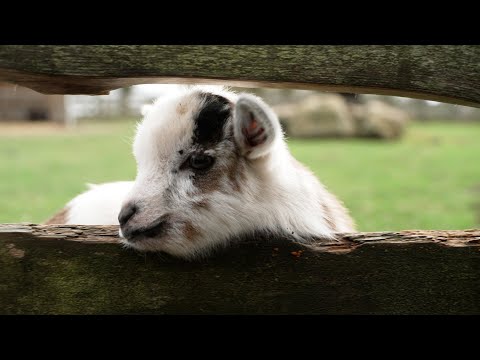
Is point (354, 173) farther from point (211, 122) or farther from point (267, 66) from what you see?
point (267, 66)

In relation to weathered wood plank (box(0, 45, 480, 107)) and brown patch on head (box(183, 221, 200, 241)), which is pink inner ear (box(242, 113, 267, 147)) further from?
brown patch on head (box(183, 221, 200, 241))

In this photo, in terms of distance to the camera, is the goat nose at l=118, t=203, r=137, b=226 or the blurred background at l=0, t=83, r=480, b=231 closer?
the goat nose at l=118, t=203, r=137, b=226

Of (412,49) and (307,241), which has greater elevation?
(412,49)

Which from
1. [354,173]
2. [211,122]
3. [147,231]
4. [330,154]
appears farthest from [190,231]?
[330,154]

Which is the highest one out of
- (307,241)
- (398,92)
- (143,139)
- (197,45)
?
(197,45)

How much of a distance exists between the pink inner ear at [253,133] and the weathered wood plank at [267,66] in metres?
0.27

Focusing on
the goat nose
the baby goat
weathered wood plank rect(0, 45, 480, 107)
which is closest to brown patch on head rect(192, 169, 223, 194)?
the baby goat

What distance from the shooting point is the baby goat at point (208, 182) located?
2.56m

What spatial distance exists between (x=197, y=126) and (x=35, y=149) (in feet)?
41.2

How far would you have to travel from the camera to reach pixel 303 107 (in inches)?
754

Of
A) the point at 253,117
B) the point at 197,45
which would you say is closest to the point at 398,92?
the point at 253,117

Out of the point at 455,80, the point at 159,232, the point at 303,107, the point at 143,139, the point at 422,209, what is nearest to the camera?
the point at 455,80

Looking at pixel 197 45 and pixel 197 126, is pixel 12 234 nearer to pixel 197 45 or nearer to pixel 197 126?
pixel 197 126

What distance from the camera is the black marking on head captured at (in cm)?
269
